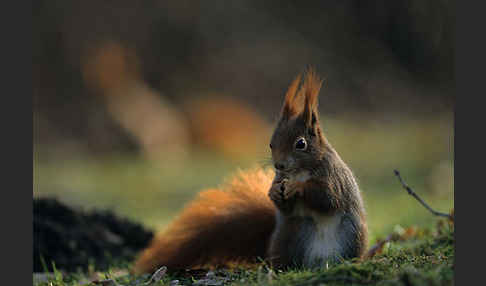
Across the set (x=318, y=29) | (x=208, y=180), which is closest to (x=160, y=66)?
(x=318, y=29)

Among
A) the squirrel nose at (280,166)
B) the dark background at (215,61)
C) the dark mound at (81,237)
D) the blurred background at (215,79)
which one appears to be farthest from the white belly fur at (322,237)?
the dark background at (215,61)

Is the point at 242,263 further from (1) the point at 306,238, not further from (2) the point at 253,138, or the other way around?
(2) the point at 253,138

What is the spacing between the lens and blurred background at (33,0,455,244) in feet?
25.9

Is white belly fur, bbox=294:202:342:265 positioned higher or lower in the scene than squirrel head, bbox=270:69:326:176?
lower

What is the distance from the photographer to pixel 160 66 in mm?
9625

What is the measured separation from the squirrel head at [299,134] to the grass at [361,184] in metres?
0.25

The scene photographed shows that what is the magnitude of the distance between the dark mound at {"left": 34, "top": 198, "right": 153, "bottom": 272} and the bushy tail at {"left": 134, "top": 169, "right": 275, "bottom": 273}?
633 mm

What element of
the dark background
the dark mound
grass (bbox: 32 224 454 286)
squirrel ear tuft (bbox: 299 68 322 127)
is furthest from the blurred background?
squirrel ear tuft (bbox: 299 68 322 127)

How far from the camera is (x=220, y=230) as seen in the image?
2379mm

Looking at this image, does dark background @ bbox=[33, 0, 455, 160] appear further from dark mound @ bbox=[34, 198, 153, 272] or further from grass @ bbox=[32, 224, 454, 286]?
grass @ bbox=[32, 224, 454, 286]

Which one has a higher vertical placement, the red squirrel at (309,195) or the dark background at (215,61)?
the dark background at (215,61)

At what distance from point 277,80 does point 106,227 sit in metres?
6.75

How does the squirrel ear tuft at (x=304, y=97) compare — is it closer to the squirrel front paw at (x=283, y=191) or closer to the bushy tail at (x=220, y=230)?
the squirrel front paw at (x=283, y=191)

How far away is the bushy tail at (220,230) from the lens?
7.69ft
